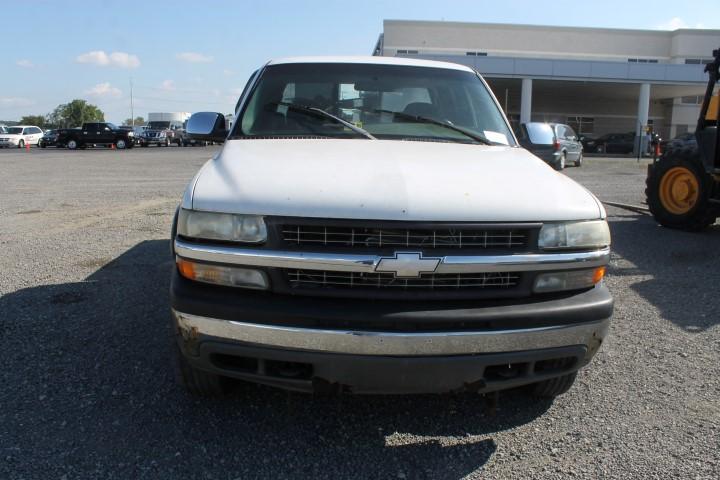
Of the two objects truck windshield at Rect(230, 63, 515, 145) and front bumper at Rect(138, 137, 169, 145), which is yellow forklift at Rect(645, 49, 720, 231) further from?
front bumper at Rect(138, 137, 169, 145)

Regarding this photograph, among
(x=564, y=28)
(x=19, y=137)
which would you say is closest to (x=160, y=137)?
(x=19, y=137)

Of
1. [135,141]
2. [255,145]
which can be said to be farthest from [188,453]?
[135,141]

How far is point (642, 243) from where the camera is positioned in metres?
7.04

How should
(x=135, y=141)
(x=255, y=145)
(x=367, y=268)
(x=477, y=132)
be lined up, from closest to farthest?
1. (x=367, y=268)
2. (x=255, y=145)
3. (x=477, y=132)
4. (x=135, y=141)

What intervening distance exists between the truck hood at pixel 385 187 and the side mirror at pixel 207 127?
1.21m

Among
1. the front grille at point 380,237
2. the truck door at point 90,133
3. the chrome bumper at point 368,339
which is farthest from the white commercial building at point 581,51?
the chrome bumper at point 368,339

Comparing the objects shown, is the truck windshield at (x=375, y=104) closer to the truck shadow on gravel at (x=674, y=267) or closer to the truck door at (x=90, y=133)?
the truck shadow on gravel at (x=674, y=267)

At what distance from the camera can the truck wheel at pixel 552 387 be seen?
2893mm

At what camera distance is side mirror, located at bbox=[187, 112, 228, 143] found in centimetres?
424

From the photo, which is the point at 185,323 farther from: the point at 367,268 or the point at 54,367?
the point at 54,367

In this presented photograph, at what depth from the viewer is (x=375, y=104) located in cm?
385

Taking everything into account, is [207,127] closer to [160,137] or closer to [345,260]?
[345,260]

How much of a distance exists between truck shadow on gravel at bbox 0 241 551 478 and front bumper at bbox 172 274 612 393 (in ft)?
1.31

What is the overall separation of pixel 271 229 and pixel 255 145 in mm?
1065
